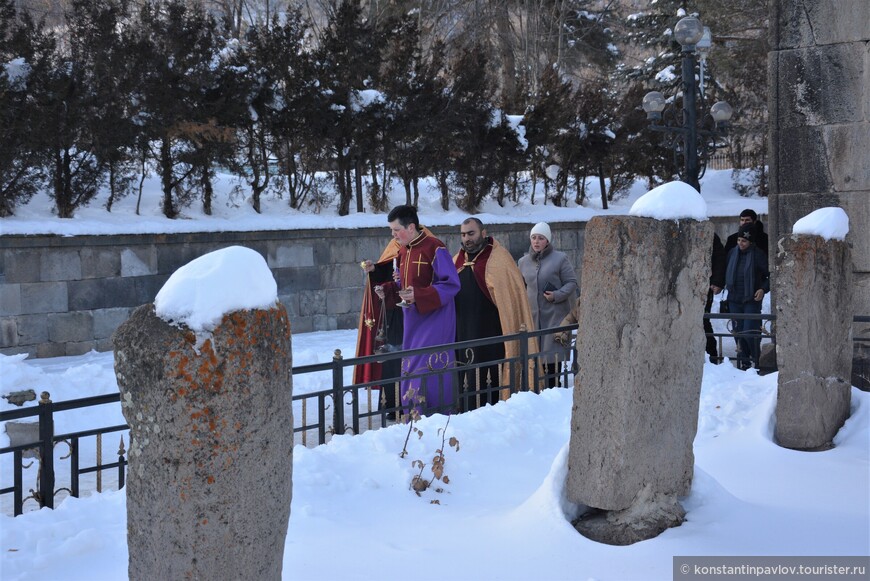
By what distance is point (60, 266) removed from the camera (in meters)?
10.6

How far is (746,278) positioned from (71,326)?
24.9 feet

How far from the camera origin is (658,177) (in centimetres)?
2088

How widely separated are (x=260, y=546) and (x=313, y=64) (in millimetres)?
11695

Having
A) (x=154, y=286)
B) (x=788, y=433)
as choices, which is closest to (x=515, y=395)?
(x=788, y=433)

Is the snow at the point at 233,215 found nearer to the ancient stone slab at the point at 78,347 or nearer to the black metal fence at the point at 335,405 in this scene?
the ancient stone slab at the point at 78,347

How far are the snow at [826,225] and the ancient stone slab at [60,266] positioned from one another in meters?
7.87

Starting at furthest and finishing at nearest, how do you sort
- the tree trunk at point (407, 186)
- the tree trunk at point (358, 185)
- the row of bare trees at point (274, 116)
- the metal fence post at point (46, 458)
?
the tree trunk at point (407, 186) → the tree trunk at point (358, 185) → the row of bare trees at point (274, 116) → the metal fence post at point (46, 458)

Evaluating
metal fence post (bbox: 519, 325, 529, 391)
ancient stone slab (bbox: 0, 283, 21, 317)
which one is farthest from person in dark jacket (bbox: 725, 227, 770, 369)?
ancient stone slab (bbox: 0, 283, 21, 317)

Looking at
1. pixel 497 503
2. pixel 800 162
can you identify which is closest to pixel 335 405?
pixel 497 503

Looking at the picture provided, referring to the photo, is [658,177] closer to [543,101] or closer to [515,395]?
[543,101]

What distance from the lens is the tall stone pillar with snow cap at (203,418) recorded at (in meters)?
2.65

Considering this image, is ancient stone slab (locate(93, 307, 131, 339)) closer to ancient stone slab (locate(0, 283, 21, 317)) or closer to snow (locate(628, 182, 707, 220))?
ancient stone slab (locate(0, 283, 21, 317))

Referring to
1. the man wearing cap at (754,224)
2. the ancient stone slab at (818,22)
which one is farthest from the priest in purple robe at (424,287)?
the man wearing cap at (754,224)

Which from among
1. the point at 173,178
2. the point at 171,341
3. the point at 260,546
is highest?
the point at 173,178
